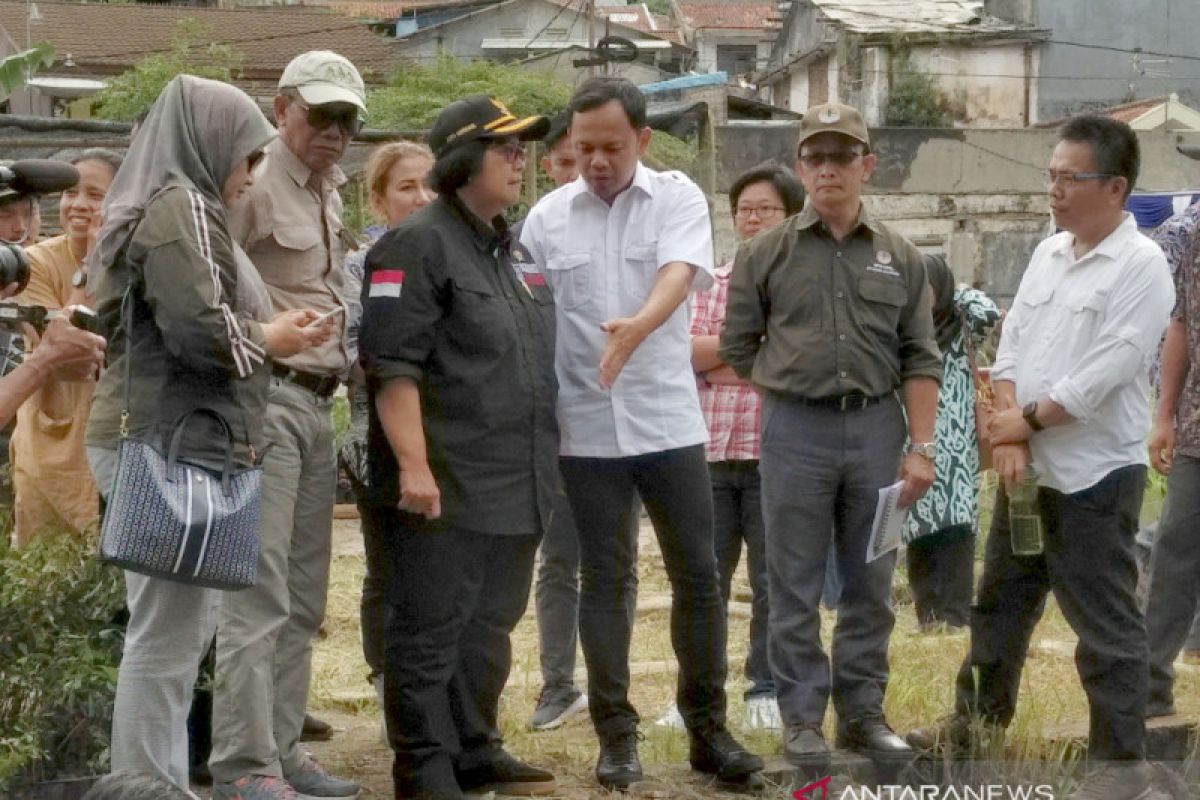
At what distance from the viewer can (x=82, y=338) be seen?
13.4 ft

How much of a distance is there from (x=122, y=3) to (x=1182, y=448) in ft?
137

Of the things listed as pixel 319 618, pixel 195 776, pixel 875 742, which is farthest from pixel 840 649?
pixel 195 776

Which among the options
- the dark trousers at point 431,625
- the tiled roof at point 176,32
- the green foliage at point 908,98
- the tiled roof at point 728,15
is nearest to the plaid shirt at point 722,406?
the dark trousers at point 431,625

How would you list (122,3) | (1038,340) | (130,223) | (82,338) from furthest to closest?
(122,3) → (1038,340) → (130,223) → (82,338)

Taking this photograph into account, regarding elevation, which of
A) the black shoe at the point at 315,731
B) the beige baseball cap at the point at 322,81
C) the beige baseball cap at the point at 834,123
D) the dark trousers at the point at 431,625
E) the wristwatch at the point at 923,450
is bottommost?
the black shoe at the point at 315,731

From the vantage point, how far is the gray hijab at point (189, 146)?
441 cm

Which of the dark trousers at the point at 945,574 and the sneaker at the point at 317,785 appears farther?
the dark trousers at the point at 945,574

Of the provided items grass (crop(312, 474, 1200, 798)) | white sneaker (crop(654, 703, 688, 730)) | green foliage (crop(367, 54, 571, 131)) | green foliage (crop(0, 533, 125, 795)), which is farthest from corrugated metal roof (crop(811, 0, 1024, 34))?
green foliage (crop(0, 533, 125, 795))

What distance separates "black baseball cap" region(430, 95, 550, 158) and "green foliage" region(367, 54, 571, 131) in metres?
19.9

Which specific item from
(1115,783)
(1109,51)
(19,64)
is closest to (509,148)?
(1115,783)

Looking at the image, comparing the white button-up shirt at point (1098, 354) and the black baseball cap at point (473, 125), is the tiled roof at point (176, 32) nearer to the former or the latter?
the black baseball cap at point (473, 125)

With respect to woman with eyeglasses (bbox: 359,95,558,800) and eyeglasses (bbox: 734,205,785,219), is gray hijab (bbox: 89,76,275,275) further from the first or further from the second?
eyeglasses (bbox: 734,205,785,219)

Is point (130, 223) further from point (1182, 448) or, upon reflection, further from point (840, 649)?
point (1182, 448)

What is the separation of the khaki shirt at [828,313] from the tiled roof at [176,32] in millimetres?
30440
